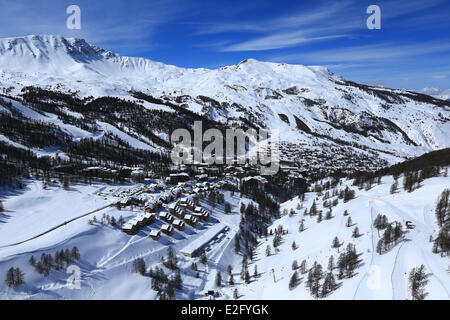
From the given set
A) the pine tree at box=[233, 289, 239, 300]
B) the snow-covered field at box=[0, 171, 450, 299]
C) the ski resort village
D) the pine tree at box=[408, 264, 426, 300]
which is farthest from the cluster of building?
the pine tree at box=[408, 264, 426, 300]

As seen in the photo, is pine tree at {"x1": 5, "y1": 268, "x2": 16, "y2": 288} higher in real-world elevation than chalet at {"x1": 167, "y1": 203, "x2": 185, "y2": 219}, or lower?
lower

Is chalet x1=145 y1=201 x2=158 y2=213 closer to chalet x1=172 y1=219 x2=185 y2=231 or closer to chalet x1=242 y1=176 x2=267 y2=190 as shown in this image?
chalet x1=172 y1=219 x2=185 y2=231

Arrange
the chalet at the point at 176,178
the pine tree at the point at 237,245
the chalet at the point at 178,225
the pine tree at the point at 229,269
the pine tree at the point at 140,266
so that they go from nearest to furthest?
1. the pine tree at the point at 140,266
2. the pine tree at the point at 229,269
3. the pine tree at the point at 237,245
4. the chalet at the point at 178,225
5. the chalet at the point at 176,178

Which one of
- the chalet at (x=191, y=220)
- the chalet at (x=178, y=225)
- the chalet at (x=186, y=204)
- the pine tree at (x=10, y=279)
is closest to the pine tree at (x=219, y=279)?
the chalet at (x=178, y=225)

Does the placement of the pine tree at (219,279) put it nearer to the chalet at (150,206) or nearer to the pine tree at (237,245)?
the pine tree at (237,245)

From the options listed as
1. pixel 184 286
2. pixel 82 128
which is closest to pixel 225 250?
pixel 184 286

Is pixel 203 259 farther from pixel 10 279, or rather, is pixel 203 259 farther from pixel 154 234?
pixel 10 279
